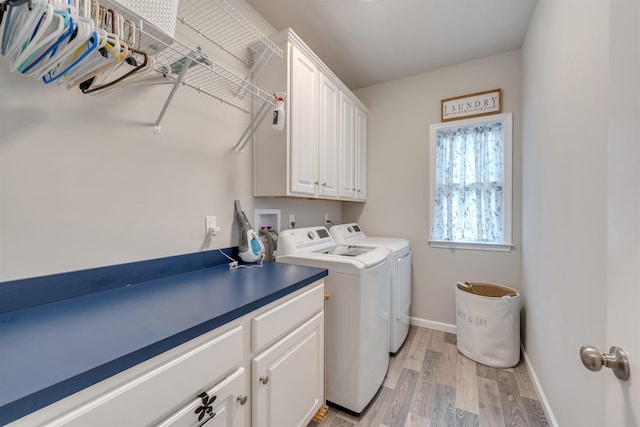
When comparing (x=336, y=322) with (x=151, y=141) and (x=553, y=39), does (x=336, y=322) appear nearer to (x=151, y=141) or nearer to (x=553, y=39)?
(x=151, y=141)

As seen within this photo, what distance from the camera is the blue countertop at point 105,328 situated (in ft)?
1.69

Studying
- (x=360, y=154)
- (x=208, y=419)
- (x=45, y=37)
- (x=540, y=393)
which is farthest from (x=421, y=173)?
(x=45, y=37)

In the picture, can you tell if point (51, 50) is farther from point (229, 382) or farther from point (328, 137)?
point (328, 137)

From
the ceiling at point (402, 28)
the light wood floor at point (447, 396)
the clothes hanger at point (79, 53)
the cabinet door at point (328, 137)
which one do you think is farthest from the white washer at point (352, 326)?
the ceiling at point (402, 28)

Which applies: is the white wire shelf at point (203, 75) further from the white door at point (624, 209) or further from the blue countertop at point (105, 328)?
the white door at point (624, 209)

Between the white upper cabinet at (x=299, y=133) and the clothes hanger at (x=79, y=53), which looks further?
the white upper cabinet at (x=299, y=133)

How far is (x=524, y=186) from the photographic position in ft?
7.03

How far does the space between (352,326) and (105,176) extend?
1.41 metres

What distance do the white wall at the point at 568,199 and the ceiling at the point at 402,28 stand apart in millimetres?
297

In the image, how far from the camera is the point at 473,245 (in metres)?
2.48

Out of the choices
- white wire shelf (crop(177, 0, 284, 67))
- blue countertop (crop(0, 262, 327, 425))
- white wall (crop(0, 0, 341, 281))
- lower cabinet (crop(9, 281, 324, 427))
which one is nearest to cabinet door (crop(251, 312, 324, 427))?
lower cabinet (crop(9, 281, 324, 427))

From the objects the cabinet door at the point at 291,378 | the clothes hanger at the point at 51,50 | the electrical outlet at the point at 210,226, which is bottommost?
the cabinet door at the point at 291,378

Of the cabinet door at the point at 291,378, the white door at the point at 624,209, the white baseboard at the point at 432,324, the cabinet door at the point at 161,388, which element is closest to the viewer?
the white door at the point at 624,209

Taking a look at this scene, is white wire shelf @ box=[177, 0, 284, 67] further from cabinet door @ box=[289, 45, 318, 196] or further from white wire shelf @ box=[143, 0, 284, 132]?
cabinet door @ box=[289, 45, 318, 196]
